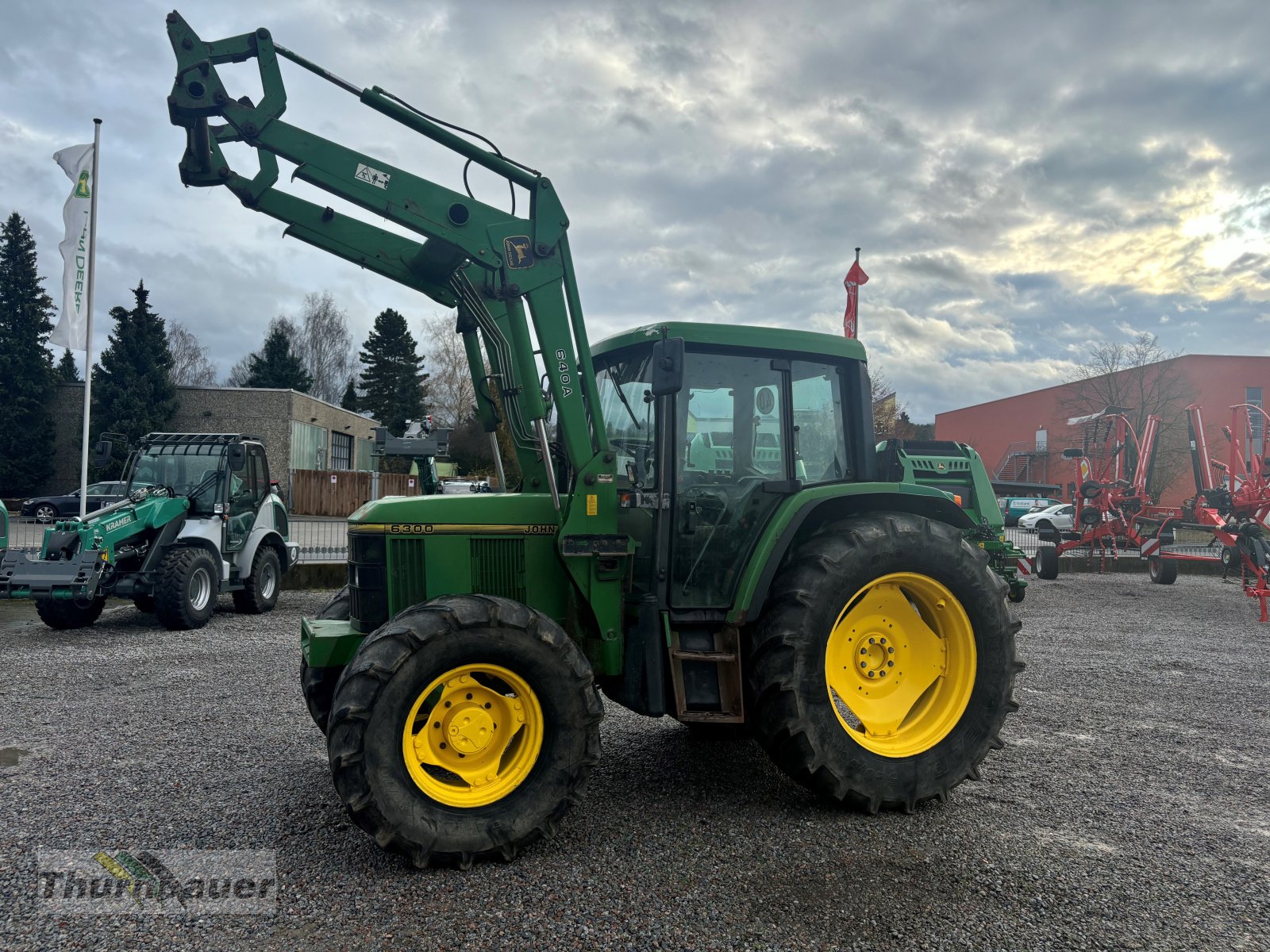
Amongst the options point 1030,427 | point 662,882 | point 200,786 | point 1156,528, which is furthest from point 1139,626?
point 1030,427

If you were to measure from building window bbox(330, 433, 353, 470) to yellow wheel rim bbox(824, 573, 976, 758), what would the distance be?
38814 millimetres

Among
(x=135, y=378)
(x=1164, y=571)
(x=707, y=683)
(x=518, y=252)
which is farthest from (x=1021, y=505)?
(x=135, y=378)

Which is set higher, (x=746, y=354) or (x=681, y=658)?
(x=746, y=354)

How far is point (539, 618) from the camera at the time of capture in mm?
3492

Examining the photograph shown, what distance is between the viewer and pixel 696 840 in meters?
3.64

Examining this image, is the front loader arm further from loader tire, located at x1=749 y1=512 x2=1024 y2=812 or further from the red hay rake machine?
the red hay rake machine

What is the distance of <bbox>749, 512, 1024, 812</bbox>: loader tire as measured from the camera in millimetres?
3834

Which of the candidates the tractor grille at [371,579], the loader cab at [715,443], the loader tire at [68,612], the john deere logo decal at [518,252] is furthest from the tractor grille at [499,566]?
the loader tire at [68,612]

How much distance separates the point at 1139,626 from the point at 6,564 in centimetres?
1249

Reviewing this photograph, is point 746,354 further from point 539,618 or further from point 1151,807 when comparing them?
point 1151,807

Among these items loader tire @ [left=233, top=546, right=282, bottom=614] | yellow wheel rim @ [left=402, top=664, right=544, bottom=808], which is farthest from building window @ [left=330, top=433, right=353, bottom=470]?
yellow wheel rim @ [left=402, top=664, right=544, bottom=808]

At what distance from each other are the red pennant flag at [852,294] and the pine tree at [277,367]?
46169mm

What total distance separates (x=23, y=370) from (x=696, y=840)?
37.9 m

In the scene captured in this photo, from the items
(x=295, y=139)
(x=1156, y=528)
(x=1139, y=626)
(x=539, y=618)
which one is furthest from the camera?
(x=1156, y=528)
